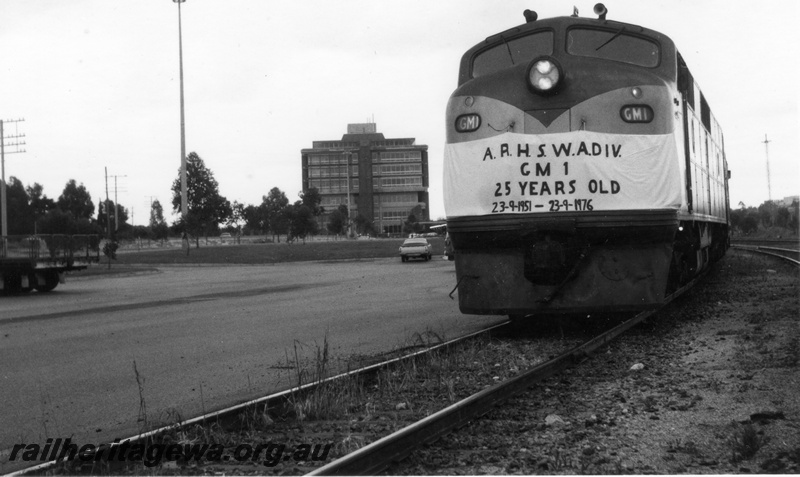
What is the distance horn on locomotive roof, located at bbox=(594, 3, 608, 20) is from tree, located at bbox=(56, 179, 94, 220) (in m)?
102

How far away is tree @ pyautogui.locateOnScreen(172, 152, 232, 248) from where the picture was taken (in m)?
59.8

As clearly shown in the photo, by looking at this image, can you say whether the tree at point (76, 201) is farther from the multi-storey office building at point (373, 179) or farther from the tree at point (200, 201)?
the multi-storey office building at point (373, 179)

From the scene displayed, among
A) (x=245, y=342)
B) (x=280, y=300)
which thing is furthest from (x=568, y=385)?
(x=280, y=300)

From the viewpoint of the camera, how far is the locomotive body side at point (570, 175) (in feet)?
27.4

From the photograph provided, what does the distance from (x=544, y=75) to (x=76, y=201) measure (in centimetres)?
10485

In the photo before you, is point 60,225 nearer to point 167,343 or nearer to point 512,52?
point 167,343

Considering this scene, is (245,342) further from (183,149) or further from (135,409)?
(183,149)

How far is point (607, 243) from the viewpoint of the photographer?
28.0ft

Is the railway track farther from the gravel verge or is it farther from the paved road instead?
the paved road

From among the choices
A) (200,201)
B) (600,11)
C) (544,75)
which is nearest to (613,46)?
(600,11)

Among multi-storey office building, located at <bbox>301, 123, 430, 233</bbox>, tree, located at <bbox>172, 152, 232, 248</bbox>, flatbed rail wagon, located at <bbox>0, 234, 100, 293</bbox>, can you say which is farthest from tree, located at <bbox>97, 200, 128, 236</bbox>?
flatbed rail wagon, located at <bbox>0, 234, 100, 293</bbox>

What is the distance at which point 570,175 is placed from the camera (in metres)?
8.40

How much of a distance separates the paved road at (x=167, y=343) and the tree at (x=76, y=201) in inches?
3485

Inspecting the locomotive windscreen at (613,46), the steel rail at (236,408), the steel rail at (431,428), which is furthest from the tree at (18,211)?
the steel rail at (431,428)
